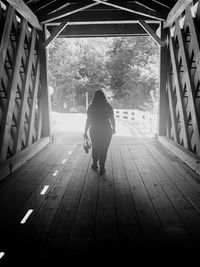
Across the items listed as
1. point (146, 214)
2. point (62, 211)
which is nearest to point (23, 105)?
point (62, 211)

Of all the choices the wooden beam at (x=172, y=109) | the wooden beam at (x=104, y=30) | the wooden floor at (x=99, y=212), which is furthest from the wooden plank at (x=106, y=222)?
the wooden beam at (x=104, y=30)

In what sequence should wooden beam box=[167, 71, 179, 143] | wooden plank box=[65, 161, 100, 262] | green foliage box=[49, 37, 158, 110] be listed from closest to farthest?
wooden plank box=[65, 161, 100, 262] → wooden beam box=[167, 71, 179, 143] → green foliage box=[49, 37, 158, 110]

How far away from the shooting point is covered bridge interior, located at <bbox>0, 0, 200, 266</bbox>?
616 cm

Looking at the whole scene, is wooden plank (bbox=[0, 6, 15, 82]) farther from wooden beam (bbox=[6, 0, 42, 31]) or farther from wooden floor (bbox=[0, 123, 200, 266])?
wooden floor (bbox=[0, 123, 200, 266])

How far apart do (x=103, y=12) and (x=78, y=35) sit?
1.55m

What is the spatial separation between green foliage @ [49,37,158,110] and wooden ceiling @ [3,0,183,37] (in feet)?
A: 58.8

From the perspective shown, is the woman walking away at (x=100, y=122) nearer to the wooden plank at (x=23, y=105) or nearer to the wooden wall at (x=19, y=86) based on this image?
the wooden wall at (x=19, y=86)

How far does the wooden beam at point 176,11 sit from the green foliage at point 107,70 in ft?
62.5

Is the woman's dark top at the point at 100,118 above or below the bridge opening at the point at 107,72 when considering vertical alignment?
below

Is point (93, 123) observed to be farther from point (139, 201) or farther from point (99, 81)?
point (99, 81)

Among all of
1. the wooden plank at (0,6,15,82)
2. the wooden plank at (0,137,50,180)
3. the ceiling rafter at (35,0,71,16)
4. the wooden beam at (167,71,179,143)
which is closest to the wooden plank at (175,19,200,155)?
the wooden beam at (167,71,179,143)

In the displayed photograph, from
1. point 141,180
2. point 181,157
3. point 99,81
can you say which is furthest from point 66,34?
point 99,81

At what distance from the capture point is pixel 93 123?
591cm

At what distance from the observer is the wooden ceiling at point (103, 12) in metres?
8.04
